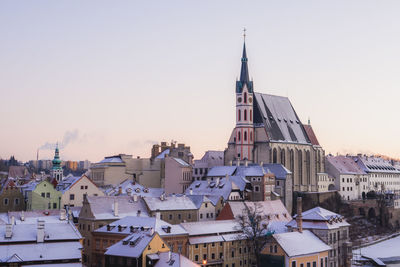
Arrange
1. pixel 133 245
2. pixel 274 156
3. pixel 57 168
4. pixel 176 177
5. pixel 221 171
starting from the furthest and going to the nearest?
1. pixel 57 168
2. pixel 274 156
3. pixel 176 177
4. pixel 221 171
5. pixel 133 245

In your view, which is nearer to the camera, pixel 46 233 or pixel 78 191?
pixel 46 233

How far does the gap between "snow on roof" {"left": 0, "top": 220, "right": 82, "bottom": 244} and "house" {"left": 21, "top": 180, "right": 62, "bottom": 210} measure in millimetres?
29379

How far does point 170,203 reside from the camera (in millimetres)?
89750

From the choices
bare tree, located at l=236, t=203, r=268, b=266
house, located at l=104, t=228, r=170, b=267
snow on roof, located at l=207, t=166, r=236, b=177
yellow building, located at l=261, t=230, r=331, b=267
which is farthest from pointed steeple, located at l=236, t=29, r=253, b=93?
house, located at l=104, t=228, r=170, b=267

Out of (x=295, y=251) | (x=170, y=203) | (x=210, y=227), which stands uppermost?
(x=170, y=203)

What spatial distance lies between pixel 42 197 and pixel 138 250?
39952 mm

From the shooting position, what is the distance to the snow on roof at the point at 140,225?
72125mm

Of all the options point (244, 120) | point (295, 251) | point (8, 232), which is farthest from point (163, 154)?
point (8, 232)

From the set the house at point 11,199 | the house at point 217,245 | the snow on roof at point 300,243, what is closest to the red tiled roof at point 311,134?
the snow on roof at point 300,243

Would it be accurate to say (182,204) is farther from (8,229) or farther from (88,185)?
(8,229)

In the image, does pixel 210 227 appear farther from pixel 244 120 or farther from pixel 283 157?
pixel 283 157

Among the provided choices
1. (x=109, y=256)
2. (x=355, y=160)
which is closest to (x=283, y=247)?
(x=109, y=256)

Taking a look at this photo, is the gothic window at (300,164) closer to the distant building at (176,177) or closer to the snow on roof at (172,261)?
the distant building at (176,177)

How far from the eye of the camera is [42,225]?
2566 inches
